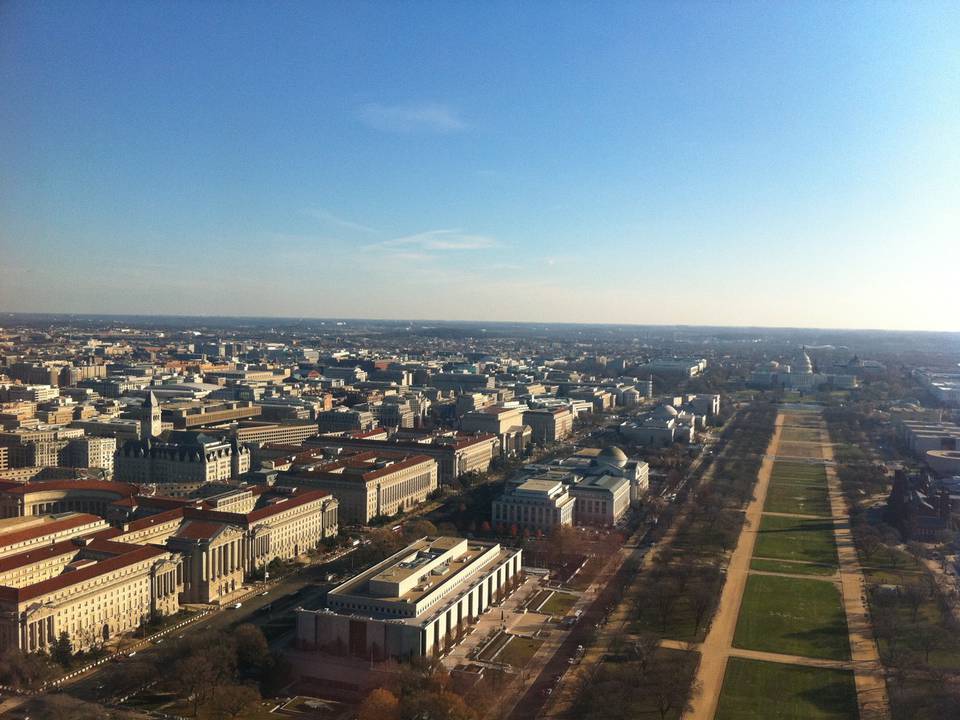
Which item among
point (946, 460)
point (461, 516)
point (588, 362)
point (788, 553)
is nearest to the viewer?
point (788, 553)

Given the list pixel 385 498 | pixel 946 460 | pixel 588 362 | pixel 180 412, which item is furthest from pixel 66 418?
pixel 588 362

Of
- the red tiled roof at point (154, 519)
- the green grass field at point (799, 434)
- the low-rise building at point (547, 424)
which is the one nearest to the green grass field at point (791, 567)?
the red tiled roof at point (154, 519)

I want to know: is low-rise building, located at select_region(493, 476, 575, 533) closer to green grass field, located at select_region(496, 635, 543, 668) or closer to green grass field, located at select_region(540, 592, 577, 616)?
green grass field, located at select_region(540, 592, 577, 616)

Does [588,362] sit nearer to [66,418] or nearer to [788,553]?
[66,418]

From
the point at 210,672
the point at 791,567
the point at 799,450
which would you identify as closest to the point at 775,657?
the point at 791,567

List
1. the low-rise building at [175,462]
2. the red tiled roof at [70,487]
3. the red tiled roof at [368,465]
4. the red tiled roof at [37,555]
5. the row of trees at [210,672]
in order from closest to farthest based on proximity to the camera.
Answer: the row of trees at [210,672], the red tiled roof at [37,555], the red tiled roof at [70,487], the red tiled roof at [368,465], the low-rise building at [175,462]

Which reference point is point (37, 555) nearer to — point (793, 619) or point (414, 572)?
point (414, 572)

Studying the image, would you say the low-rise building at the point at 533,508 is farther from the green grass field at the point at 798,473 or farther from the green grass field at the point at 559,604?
the green grass field at the point at 798,473
